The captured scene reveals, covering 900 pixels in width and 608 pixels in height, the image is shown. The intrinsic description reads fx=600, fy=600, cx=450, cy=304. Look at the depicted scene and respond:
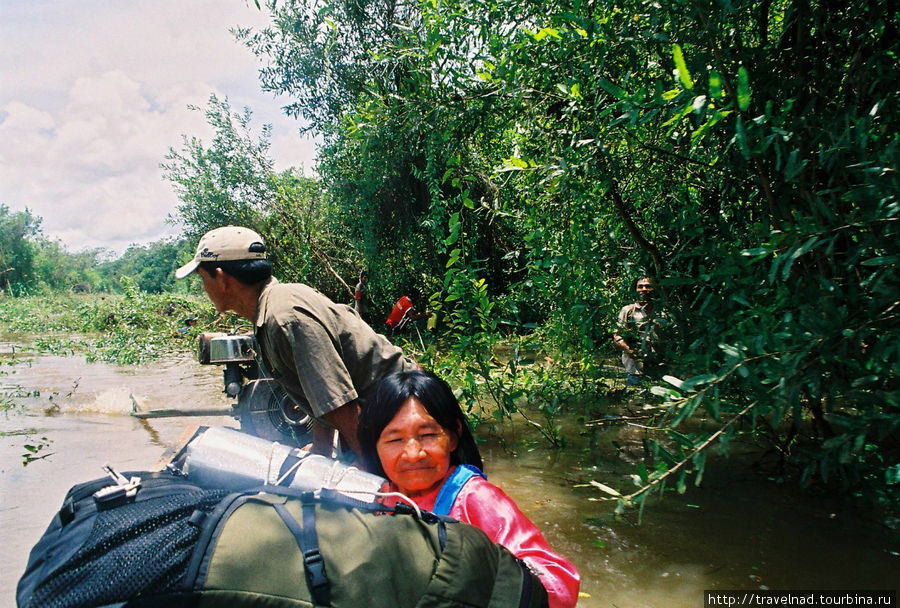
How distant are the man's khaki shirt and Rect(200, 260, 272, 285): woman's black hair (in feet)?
0.27

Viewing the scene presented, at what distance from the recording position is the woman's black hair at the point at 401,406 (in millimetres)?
2170

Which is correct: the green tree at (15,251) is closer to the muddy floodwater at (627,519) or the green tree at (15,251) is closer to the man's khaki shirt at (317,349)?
the muddy floodwater at (627,519)

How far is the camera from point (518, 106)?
3873 millimetres

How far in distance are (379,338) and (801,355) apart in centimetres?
187

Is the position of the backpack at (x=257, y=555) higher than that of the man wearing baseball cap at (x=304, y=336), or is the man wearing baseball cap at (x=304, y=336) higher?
the man wearing baseball cap at (x=304, y=336)

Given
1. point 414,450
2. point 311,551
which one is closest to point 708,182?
point 414,450

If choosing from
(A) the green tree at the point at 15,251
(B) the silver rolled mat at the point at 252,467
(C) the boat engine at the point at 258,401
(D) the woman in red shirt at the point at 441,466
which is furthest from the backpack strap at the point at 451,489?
(A) the green tree at the point at 15,251

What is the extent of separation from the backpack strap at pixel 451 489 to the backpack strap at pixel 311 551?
610 mm

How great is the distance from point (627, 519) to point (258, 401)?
254cm

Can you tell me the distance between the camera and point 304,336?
266 cm

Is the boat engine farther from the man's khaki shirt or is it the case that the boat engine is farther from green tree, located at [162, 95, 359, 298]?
green tree, located at [162, 95, 359, 298]

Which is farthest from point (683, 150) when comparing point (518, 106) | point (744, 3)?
point (744, 3)

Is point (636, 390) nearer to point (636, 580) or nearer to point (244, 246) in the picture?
point (636, 580)

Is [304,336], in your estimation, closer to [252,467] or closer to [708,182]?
[252,467]
